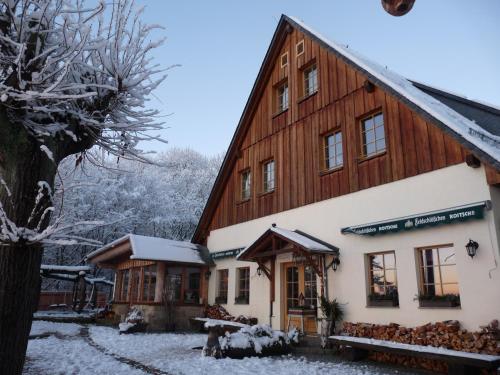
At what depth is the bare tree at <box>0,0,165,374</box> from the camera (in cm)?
307

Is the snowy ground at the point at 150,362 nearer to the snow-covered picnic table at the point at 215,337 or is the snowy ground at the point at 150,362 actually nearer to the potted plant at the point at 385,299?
the snow-covered picnic table at the point at 215,337

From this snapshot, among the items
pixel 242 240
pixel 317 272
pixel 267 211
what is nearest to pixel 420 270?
pixel 317 272

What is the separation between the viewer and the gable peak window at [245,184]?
13.9 m

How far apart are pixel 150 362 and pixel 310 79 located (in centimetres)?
881

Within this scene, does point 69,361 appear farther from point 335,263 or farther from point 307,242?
point 335,263

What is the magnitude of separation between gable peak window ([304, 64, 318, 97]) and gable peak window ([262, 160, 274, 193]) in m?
2.50

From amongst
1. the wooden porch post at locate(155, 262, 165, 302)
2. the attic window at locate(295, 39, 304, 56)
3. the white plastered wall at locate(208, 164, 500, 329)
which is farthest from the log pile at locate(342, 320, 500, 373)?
the attic window at locate(295, 39, 304, 56)

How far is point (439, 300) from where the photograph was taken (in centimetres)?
730

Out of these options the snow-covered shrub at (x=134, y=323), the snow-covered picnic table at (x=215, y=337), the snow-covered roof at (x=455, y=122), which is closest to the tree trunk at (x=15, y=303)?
the snow-covered picnic table at (x=215, y=337)

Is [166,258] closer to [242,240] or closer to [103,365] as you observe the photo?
[242,240]

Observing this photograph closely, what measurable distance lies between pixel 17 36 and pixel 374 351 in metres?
7.91

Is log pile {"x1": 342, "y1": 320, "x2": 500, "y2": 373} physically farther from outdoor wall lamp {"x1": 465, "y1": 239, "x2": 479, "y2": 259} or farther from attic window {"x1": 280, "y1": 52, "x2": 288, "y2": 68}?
attic window {"x1": 280, "y1": 52, "x2": 288, "y2": 68}

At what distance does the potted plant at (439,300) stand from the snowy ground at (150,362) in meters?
1.38

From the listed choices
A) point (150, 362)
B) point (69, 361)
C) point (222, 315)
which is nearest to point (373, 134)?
point (150, 362)
